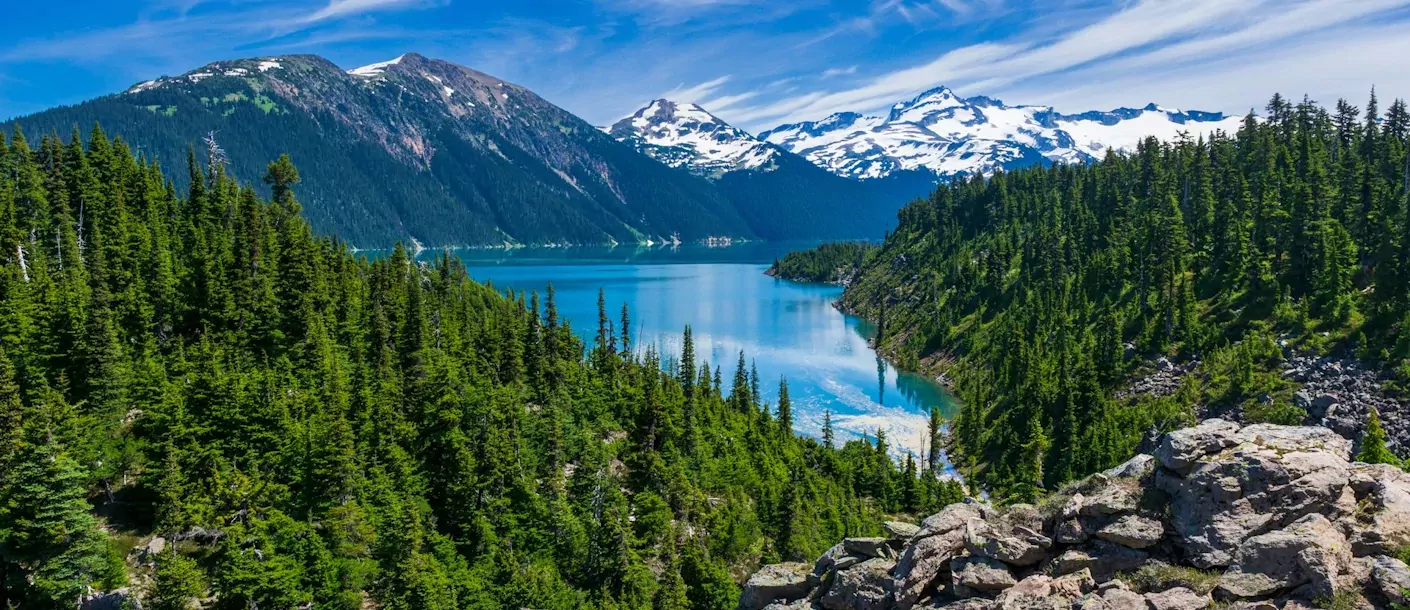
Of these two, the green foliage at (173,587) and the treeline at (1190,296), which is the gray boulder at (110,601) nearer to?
the green foliage at (173,587)

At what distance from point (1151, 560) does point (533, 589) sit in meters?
48.4

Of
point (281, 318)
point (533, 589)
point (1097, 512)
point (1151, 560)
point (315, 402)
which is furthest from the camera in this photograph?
point (281, 318)

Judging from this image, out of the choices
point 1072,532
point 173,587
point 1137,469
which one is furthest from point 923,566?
point 173,587

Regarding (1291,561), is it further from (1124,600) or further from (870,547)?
(870,547)

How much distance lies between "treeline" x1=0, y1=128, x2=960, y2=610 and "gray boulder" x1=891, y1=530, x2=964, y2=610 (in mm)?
37134

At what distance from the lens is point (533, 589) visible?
60.4m

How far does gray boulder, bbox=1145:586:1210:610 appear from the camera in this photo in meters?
20.6

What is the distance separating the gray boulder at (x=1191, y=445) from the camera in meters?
25.2

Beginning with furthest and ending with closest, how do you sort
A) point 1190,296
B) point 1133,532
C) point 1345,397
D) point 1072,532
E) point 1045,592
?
point 1190,296
point 1345,397
point 1072,532
point 1133,532
point 1045,592

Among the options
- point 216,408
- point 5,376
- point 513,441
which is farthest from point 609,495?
point 5,376

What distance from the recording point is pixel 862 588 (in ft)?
94.5

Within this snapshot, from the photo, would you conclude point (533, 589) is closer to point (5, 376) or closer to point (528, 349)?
point (5, 376)

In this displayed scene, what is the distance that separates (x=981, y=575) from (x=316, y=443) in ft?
189

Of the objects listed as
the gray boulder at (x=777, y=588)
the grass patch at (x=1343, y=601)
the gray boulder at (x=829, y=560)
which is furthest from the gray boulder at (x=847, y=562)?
the grass patch at (x=1343, y=601)
